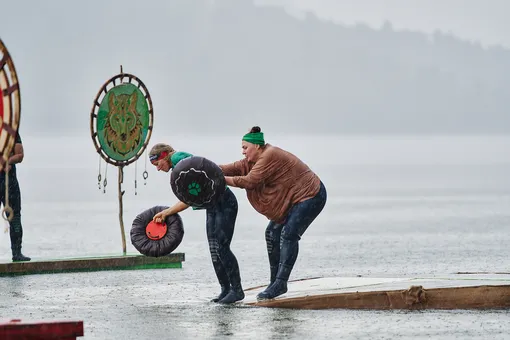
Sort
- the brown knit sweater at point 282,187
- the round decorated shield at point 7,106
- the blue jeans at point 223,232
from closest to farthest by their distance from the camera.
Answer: the round decorated shield at point 7,106 < the blue jeans at point 223,232 < the brown knit sweater at point 282,187

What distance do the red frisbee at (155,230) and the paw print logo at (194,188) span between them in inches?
49.5

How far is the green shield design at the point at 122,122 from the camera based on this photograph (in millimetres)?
20969

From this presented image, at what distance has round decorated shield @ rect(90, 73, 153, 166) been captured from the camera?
2095cm

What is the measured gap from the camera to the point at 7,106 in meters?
11.6

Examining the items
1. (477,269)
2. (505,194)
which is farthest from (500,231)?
(505,194)

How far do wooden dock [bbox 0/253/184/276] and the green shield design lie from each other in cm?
152

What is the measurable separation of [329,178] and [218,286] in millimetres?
40018

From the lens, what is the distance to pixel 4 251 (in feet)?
75.7

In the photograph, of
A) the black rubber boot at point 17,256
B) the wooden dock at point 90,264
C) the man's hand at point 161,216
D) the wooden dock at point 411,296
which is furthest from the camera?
the black rubber boot at point 17,256

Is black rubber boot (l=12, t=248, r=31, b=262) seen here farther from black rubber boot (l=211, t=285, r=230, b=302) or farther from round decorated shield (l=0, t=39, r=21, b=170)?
round decorated shield (l=0, t=39, r=21, b=170)

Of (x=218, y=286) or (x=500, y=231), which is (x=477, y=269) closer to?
(x=218, y=286)

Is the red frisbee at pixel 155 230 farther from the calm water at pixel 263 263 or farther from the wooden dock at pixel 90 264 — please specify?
the wooden dock at pixel 90 264

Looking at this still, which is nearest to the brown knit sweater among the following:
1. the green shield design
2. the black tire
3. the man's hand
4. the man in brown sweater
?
the man in brown sweater

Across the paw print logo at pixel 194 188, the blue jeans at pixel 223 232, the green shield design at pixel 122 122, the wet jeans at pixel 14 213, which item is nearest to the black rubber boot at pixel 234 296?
the blue jeans at pixel 223 232
